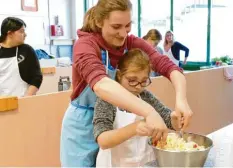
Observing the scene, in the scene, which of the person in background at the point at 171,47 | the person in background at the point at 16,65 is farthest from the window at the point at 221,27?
the person in background at the point at 16,65

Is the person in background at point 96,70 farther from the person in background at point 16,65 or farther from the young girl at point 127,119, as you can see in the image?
the person in background at point 16,65

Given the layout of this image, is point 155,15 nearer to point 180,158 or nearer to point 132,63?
point 132,63

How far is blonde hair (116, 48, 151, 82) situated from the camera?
1359 millimetres

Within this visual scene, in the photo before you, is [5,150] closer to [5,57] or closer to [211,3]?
[5,57]

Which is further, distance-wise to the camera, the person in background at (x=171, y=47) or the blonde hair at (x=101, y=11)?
the person in background at (x=171, y=47)

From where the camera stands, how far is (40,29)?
714cm

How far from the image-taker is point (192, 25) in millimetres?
7039

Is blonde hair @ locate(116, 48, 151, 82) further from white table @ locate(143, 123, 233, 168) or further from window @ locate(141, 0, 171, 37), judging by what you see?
window @ locate(141, 0, 171, 37)

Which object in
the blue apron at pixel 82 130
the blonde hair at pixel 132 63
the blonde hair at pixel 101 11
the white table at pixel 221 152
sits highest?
the blonde hair at pixel 101 11

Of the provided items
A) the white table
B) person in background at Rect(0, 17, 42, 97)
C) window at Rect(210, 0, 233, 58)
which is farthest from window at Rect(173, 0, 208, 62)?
the white table

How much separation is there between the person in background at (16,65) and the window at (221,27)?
476 cm

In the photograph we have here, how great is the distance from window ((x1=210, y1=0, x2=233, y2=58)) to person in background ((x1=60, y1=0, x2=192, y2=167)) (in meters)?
5.57

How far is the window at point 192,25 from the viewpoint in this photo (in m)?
6.91

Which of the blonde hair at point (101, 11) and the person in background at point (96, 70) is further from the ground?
the blonde hair at point (101, 11)
